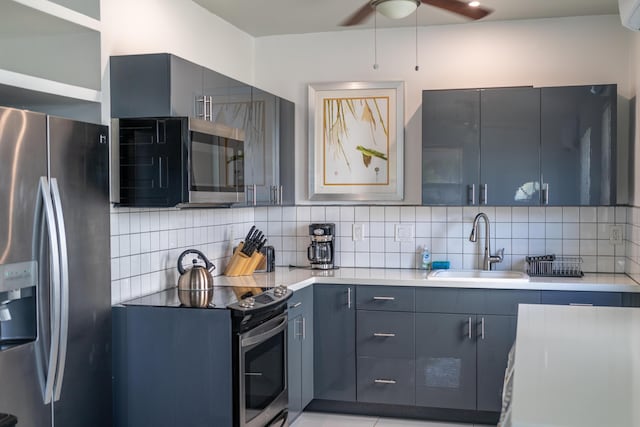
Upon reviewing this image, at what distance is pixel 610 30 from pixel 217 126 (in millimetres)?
2668

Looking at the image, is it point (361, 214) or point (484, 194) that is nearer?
point (484, 194)

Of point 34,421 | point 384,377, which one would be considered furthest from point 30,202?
point 384,377

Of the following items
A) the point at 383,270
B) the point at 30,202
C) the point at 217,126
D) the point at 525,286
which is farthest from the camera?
the point at 383,270

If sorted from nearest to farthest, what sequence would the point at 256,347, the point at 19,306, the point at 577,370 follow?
the point at 577,370
the point at 19,306
the point at 256,347

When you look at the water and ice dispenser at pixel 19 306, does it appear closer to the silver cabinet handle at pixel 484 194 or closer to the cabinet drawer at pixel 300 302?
the cabinet drawer at pixel 300 302

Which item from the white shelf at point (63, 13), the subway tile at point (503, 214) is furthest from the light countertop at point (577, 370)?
the white shelf at point (63, 13)

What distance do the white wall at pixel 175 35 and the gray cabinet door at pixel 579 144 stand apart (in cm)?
207

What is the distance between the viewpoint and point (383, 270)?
4617 mm

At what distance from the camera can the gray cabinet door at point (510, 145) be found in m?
4.18

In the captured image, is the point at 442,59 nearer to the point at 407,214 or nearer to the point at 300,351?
the point at 407,214

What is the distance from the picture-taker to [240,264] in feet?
14.4

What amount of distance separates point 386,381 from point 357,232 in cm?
109

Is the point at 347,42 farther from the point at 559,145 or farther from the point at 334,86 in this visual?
the point at 559,145

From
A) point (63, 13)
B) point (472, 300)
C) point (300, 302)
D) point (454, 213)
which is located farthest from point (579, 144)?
point (63, 13)
